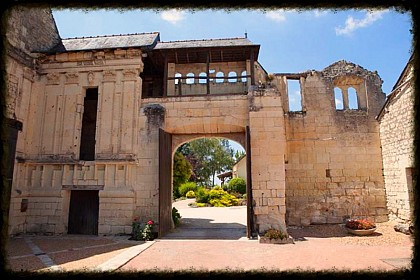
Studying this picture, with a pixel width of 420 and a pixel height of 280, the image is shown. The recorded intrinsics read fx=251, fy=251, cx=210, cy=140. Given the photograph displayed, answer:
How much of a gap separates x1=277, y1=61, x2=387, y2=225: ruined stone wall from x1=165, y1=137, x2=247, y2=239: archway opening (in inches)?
112

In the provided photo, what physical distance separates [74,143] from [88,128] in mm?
2603

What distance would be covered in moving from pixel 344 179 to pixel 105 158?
348 inches

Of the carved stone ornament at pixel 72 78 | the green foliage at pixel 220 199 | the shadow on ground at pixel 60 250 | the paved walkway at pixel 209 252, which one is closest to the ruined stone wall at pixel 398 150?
the paved walkway at pixel 209 252

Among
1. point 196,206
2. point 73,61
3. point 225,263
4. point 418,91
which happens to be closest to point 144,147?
point 73,61

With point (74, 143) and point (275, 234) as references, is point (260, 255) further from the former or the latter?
point (74, 143)

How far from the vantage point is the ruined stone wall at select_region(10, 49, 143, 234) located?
8.31 metres

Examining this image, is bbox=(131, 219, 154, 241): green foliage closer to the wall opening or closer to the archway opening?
the archway opening

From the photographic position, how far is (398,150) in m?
8.46

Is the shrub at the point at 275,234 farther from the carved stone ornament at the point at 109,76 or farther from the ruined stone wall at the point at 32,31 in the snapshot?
the ruined stone wall at the point at 32,31

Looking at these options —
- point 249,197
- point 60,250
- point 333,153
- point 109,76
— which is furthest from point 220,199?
point 60,250

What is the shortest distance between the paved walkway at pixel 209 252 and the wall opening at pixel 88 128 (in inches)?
155

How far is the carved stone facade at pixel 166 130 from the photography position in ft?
27.0

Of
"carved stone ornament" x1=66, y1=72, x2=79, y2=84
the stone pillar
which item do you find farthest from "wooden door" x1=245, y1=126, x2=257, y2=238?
"carved stone ornament" x1=66, y1=72, x2=79, y2=84

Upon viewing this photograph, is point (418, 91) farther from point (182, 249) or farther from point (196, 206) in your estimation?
point (196, 206)
